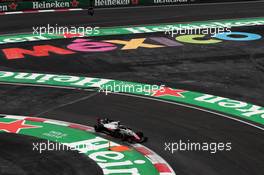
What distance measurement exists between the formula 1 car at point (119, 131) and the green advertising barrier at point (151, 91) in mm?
4841

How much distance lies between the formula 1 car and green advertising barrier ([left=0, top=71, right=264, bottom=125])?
4.84 meters

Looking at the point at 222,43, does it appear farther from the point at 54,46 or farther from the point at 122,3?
the point at 122,3

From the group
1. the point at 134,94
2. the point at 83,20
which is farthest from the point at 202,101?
the point at 83,20

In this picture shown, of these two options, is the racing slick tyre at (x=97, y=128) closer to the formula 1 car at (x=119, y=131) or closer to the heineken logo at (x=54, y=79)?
the formula 1 car at (x=119, y=131)

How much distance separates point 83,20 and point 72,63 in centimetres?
1273

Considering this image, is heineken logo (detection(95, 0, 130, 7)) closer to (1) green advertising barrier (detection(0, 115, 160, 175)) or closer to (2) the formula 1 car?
(1) green advertising barrier (detection(0, 115, 160, 175))

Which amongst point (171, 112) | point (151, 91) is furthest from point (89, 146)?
point (151, 91)

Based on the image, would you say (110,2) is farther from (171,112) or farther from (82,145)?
(82,145)

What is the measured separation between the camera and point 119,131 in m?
18.0

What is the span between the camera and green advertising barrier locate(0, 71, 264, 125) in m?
21.4

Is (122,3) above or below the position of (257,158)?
above

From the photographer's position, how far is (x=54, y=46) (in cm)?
3341

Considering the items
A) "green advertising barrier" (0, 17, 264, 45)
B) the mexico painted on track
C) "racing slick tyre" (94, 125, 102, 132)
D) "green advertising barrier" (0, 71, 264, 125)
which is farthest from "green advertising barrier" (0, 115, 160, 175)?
"green advertising barrier" (0, 17, 264, 45)

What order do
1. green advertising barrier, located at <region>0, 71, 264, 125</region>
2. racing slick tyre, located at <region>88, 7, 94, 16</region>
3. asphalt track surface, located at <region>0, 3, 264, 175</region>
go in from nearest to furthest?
1. asphalt track surface, located at <region>0, 3, 264, 175</region>
2. green advertising barrier, located at <region>0, 71, 264, 125</region>
3. racing slick tyre, located at <region>88, 7, 94, 16</region>
